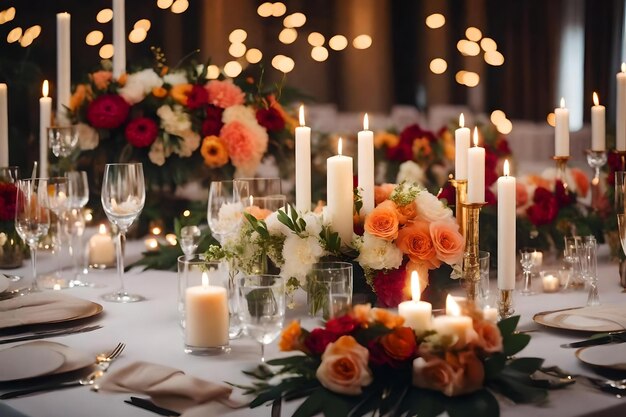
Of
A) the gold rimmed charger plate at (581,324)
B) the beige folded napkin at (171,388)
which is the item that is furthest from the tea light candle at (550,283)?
the beige folded napkin at (171,388)

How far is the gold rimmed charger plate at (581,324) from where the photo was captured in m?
1.88

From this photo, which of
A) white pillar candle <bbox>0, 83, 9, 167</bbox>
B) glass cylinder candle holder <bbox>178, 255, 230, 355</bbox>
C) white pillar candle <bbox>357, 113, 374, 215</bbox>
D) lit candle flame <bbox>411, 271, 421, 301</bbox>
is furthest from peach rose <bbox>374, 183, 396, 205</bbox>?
white pillar candle <bbox>0, 83, 9, 167</bbox>

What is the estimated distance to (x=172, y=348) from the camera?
182cm

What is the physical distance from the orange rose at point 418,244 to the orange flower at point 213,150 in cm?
116

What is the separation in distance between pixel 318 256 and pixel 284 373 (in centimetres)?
63

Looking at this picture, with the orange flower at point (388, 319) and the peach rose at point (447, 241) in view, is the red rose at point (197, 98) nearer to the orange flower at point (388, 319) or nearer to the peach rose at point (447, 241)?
the peach rose at point (447, 241)

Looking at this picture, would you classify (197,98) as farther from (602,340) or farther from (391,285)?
(602,340)

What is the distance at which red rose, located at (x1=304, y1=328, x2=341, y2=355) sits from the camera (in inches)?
57.0

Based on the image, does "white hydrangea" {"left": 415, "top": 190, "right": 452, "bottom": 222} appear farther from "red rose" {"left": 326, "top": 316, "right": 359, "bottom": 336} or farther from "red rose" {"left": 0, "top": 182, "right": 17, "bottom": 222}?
"red rose" {"left": 0, "top": 182, "right": 17, "bottom": 222}

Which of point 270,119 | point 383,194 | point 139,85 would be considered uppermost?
point 139,85

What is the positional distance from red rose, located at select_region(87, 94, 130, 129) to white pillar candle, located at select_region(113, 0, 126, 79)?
16 centimetres

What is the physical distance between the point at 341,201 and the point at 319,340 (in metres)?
0.72

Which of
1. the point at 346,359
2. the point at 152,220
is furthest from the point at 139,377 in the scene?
the point at 152,220

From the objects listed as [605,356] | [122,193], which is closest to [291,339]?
[605,356]
